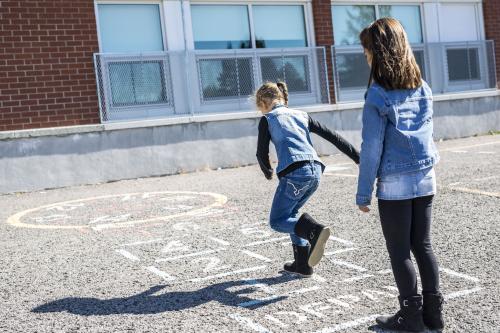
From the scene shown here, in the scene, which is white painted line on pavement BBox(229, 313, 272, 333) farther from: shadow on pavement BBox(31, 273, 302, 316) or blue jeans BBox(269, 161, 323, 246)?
blue jeans BBox(269, 161, 323, 246)

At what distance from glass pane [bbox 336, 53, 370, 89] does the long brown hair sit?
10.2 meters

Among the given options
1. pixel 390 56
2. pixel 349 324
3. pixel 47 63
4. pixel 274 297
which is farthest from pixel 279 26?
pixel 349 324

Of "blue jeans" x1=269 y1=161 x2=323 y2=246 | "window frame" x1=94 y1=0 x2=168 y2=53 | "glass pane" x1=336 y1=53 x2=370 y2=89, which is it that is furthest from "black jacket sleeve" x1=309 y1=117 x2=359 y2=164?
"glass pane" x1=336 y1=53 x2=370 y2=89

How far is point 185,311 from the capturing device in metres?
3.92

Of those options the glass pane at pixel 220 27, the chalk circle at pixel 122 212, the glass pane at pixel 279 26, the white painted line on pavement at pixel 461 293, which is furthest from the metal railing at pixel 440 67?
the white painted line on pavement at pixel 461 293

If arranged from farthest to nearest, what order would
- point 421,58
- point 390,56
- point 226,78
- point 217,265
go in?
1. point 421,58
2. point 226,78
3. point 217,265
4. point 390,56

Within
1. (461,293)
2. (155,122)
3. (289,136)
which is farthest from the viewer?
(155,122)

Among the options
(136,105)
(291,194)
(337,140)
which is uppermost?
(136,105)

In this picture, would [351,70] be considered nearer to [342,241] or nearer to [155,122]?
[155,122]

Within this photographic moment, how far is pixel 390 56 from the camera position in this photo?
3.29 m

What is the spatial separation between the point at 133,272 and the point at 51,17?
7225 mm

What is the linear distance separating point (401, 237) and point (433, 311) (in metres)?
0.44

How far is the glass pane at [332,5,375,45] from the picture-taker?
13797mm

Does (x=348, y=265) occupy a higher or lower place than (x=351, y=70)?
lower
